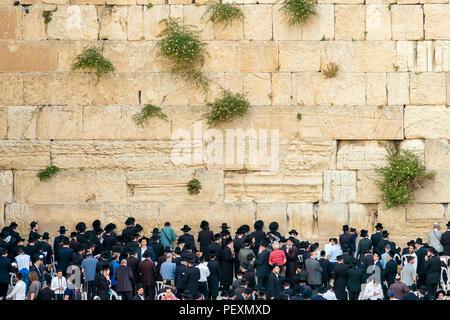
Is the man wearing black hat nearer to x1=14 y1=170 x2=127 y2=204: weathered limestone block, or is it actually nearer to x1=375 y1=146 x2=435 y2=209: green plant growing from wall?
x1=375 y1=146 x2=435 y2=209: green plant growing from wall

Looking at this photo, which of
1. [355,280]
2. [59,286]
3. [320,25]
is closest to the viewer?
[59,286]

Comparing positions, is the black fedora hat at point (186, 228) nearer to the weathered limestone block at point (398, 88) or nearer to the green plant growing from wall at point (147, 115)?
the green plant growing from wall at point (147, 115)

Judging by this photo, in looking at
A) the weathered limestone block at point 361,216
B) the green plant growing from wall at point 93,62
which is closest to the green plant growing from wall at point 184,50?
the green plant growing from wall at point 93,62

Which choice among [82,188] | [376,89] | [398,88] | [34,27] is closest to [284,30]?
[376,89]

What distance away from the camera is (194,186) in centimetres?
2503

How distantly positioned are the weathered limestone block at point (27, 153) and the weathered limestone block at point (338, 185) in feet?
23.5

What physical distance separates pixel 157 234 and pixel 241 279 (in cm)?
402

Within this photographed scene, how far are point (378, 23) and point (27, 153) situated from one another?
31.7ft

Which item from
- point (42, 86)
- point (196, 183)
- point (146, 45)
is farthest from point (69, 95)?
point (196, 183)

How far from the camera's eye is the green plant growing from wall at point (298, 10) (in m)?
25.4

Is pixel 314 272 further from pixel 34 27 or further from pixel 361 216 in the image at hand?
pixel 34 27

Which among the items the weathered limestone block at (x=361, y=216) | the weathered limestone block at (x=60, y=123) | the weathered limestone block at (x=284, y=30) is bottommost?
the weathered limestone block at (x=361, y=216)

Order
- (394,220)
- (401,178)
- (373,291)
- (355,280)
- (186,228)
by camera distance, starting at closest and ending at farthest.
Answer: (373,291) → (355,280) → (186,228) → (401,178) → (394,220)

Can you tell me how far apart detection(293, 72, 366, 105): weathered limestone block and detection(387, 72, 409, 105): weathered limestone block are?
26.6 inches
